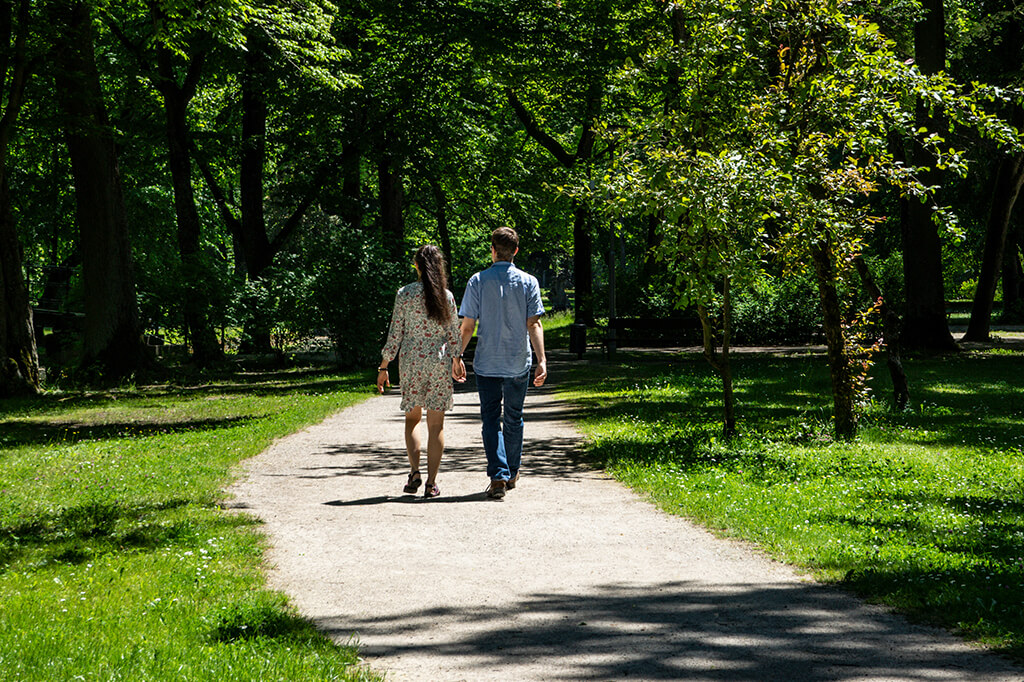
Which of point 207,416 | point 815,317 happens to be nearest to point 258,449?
point 207,416

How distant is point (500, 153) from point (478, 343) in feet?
68.3

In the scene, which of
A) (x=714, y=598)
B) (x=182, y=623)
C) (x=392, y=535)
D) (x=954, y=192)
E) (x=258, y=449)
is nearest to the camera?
(x=182, y=623)

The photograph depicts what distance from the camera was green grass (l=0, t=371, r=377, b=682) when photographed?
4.52m

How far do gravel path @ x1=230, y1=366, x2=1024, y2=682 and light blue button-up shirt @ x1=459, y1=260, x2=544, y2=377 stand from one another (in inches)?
46.5

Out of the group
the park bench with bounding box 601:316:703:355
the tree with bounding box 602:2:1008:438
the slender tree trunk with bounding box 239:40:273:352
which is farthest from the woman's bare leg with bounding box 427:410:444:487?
the slender tree trunk with bounding box 239:40:273:352

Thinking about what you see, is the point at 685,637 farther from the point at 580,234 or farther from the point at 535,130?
the point at 535,130

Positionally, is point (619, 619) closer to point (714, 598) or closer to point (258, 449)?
point (714, 598)

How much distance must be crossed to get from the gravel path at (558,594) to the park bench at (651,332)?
55.7 feet

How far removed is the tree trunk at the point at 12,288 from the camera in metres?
17.7

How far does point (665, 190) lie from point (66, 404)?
38.5ft

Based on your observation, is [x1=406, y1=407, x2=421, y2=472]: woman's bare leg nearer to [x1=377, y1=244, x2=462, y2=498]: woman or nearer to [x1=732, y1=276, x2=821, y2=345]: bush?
[x1=377, y1=244, x2=462, y2=498]: woman

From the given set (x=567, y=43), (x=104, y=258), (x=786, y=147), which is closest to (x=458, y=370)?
(x=786, y=147)

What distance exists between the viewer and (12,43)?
18125 millimetres

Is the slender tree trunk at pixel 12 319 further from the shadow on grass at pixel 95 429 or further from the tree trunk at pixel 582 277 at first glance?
the tree trunk at pixel 582 277
